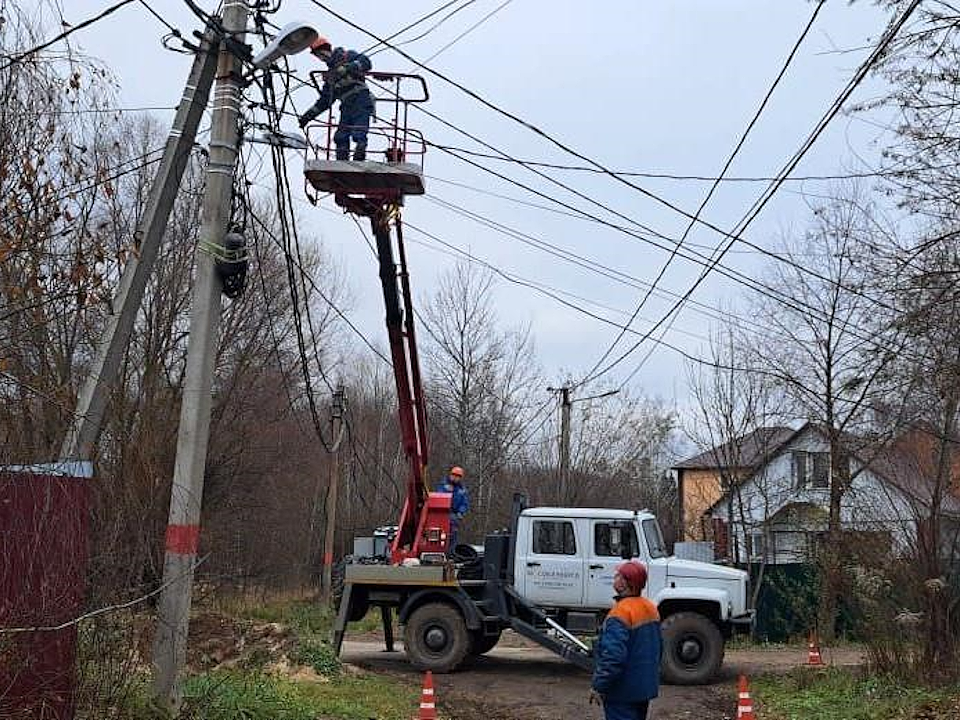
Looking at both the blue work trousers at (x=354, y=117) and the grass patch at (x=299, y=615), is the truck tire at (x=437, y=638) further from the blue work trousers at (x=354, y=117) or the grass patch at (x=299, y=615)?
the blue work trousers at (x=354, y=117)

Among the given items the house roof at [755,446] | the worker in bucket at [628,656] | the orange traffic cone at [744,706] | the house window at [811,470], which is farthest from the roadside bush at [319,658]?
the house roof at [755,446]

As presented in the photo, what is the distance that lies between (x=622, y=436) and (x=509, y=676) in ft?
102

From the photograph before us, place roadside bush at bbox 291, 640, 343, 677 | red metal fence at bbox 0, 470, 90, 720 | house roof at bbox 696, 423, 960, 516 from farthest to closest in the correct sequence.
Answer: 1. roadside bush at bbox 291, 640, 343, 677
2. house roof at bbox 696, 423, 960, 516
3. red metal fence at bbox 0, 470, 90, 720

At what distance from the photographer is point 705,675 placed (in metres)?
16.7

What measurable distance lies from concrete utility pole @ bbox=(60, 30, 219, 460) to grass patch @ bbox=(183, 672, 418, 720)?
2519mm

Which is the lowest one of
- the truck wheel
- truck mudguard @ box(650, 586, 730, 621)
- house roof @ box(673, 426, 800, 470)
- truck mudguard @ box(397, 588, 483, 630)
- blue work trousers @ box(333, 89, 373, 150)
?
the truck wheel

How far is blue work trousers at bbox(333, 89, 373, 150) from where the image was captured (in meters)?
12.9

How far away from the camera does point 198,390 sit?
33.2 ft

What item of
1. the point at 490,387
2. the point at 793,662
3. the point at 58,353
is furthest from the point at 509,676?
the point at 490,387

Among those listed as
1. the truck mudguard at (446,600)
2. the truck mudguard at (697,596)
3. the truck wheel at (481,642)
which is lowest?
the truck wheel at (481,642)

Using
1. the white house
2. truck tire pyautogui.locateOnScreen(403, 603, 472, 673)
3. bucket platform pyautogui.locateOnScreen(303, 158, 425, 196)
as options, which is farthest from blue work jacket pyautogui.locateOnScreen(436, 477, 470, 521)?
bucket platform pyautogui.locateOnScreen(303, 158, 425, 196)

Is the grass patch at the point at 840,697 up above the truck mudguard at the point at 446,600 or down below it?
below

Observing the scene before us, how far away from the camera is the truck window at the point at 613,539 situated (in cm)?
1730

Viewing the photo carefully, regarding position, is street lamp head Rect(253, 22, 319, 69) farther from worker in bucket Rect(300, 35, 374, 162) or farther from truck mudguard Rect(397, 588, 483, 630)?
truck mudguard Rect(397, 588, 483, 630)
